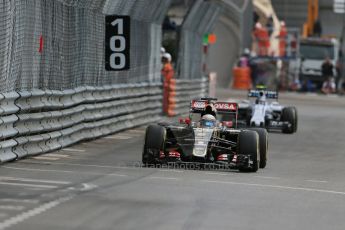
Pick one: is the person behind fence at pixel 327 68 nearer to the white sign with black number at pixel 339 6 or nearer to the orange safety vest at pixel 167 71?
the white sign with black number at pixel 339 6

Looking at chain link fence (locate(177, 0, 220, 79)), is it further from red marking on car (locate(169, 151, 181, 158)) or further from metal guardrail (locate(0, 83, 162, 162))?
red marking on car (locate(169, 151, 181, 158))

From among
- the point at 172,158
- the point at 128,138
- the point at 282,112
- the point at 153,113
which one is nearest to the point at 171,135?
the point at 172,158

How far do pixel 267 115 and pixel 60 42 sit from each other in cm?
757

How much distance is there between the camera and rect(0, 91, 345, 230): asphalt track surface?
988cm

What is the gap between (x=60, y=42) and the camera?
18750 mm

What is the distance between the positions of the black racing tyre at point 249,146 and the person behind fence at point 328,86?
1561 inches

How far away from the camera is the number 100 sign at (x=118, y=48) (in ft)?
65.2

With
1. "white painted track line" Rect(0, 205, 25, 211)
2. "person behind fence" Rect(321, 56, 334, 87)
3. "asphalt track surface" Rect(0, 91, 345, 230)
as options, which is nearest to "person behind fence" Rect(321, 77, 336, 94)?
"person behind fence" Rect(321, 56, 334, 87)

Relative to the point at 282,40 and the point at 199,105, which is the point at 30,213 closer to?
the point at 199,105

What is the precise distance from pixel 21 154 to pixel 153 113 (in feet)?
38.4

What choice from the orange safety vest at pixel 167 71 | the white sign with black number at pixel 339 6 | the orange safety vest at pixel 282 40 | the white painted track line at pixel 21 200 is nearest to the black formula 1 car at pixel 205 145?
the white painted track line at pixel 21 200

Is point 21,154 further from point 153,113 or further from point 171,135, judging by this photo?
point 153,113

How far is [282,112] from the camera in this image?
2512cm

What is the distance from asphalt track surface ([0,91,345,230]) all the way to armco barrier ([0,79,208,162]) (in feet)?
0.86
